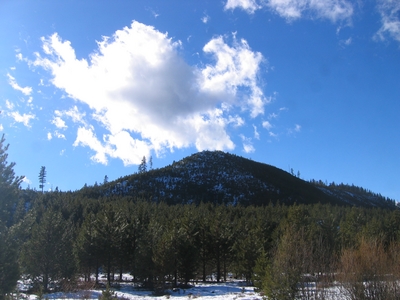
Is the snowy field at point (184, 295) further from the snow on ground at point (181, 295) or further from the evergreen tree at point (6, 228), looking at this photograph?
the evergreen tree at point (6, 228)

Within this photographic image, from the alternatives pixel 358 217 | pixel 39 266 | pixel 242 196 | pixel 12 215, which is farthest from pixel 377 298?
pixel 242 196

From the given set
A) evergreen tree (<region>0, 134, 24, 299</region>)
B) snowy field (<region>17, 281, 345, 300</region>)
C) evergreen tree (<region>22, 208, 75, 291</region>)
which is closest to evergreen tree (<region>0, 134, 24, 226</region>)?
evergreen tree (<region>0, 134, 24, 299</region>)

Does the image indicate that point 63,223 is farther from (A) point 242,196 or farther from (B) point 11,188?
(A) point 242,196

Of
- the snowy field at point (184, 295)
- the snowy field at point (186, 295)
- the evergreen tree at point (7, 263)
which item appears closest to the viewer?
the evergreen tree at point (7, 263)

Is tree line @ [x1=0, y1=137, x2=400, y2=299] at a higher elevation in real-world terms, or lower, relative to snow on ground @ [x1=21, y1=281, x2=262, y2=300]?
higher

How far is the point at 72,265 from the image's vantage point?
120ft

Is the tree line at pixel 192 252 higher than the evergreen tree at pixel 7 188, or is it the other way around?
the evergreen tree at pixel 7 188

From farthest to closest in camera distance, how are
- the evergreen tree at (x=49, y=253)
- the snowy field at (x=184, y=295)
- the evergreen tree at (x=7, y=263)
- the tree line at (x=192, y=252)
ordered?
the evergreen tree at (x=49, y=253), the snowy field at (x=184, y=295), the tree line at (x=192, y=252), the evergreen tree at (x=7, y=263)

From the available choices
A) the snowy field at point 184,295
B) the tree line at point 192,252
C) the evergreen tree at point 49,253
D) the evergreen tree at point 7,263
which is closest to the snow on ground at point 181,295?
the snowy field at point 184,295

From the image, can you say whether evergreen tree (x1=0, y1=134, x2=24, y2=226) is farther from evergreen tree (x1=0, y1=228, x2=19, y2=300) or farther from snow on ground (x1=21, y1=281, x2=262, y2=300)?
snow on ground (x1=21, y1=281, x2=262, y2=300)

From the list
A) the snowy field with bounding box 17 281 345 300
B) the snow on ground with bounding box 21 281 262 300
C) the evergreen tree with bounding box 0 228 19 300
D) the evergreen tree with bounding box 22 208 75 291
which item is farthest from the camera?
the evergreen tree with bounding box 22 208 75 291

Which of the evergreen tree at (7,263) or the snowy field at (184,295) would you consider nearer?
the evergreen tree at (7,263)

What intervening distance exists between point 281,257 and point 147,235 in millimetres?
27091

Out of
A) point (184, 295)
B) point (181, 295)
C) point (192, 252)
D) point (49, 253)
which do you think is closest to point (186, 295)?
point (184, 295)
